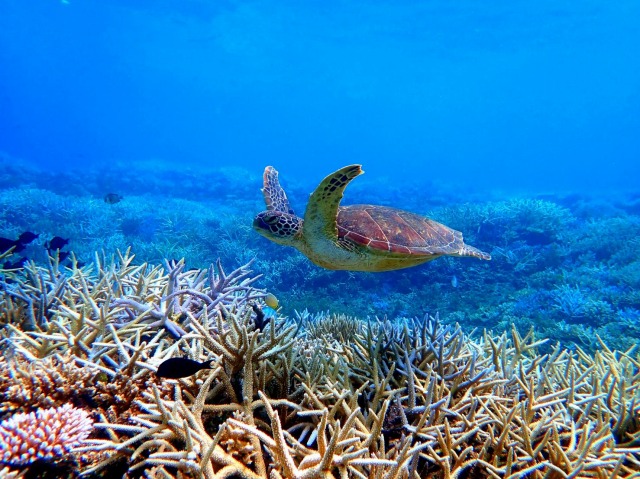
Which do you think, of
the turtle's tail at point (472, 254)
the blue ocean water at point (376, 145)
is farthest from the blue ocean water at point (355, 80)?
the turtle's tail at point (472, 254)

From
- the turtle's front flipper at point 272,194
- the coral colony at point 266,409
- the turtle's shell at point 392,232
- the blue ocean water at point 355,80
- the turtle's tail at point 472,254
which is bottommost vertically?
the coral colony at point 266,409

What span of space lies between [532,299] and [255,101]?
15364 centimetres

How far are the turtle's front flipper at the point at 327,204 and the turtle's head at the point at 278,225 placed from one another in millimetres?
149

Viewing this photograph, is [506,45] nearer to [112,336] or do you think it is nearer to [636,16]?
[636,16]

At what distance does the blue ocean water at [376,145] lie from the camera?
884cm

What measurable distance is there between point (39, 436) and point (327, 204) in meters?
2.31

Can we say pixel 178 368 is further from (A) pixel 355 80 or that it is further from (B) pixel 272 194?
(A) pixel 355 80

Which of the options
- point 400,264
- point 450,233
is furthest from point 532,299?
point 400,264

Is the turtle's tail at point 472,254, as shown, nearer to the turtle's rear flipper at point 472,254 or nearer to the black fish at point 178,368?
the turtle's rear flipper at point 472,254

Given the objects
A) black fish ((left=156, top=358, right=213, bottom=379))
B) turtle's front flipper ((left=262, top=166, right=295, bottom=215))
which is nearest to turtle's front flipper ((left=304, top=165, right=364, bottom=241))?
turtle's front flipper ((left=262, top=166, right=295, bottom=215))

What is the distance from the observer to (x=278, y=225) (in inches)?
129

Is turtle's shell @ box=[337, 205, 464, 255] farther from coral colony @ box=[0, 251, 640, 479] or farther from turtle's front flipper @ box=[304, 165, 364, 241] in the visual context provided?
coral colony @ box=[0, 251, 640, 479]

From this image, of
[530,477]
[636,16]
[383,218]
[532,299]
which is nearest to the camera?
[530,477]

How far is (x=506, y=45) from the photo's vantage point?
42938 mm
